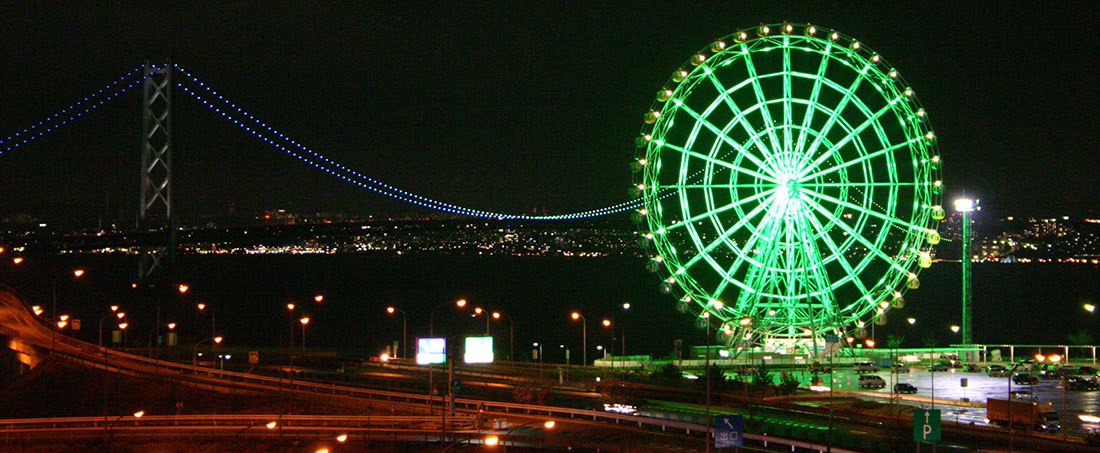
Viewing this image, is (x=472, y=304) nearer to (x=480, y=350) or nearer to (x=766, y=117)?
(x=480, y=350)

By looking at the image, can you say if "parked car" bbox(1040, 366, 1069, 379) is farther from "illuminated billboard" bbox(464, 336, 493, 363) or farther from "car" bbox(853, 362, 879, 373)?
"illuminated billboard" bbox(464, 336, 493, 363)

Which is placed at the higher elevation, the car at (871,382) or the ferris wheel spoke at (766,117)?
the ferris wheel spoke at (766,117)

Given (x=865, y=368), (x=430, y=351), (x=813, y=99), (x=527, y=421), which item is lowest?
(x=527, y=421)

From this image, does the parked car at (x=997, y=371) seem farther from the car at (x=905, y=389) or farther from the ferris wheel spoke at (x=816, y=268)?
the car at (x=905, y=389)

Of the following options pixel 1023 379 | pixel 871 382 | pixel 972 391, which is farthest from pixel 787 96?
pixel 1023 379

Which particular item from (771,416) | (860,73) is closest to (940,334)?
(860,73)

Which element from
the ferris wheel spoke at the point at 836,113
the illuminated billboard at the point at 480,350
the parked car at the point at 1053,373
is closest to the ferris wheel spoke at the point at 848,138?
the ferris wheel spoke at the point at 836,113

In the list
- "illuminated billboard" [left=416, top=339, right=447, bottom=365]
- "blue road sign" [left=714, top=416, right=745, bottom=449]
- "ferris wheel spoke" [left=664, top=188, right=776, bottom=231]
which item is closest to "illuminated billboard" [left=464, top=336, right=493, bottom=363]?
"illuminated billboard" [left=416, top=339, right=447, bottom=365]
